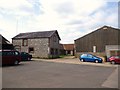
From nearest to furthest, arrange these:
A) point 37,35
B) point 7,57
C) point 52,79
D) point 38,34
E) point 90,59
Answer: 1. point 52,79
2. point 7,57
3. point 90,59
4. point 37,35
5. point 38,34

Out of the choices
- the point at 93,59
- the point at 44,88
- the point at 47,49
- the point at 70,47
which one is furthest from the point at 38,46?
the point at 70,47

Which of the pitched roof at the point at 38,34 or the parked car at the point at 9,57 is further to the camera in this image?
the pitched roof at the point at 38,34

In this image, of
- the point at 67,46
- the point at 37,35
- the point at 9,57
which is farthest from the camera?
the point at 67,46

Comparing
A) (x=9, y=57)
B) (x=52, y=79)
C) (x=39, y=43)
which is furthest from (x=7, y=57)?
(x=39, y=43)

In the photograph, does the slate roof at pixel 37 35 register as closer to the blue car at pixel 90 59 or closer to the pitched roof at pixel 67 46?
the blue car at pixel 90 59

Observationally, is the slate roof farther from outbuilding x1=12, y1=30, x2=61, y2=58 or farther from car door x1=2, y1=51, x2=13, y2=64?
car door x1=2, y1=51, x2=13, y2=64

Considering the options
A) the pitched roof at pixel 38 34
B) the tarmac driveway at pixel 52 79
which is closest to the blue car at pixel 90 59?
the pitched roof at pixel 38 34

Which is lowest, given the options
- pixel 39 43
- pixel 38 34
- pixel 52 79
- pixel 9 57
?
pixel 52 79

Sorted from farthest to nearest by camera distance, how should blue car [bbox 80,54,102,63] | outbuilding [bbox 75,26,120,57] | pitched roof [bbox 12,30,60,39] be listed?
1. outbuilding [bbox 75,26,120,57]
2. pitched roof [bbox 12,30,60,39]
3. blue car [bbox 80,54,102,63]

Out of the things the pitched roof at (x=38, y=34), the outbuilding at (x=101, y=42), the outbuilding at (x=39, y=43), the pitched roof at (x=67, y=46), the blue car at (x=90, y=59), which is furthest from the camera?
the pitched roof at (x=67, y=46)

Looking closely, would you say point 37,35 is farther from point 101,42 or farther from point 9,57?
point 9,57

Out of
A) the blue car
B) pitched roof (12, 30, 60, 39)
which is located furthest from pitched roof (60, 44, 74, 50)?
the blue car

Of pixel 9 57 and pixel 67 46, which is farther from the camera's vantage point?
pixel 67 46

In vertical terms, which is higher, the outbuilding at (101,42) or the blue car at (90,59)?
the outbuilding at (101,42)
